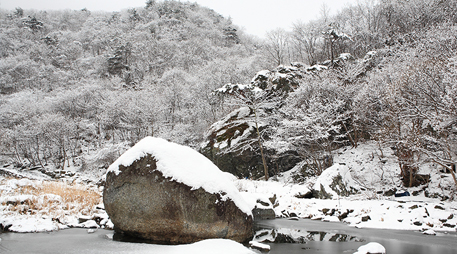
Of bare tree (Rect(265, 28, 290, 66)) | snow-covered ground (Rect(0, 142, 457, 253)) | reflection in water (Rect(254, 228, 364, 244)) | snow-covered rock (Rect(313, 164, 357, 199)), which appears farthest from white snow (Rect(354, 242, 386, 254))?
bare tree (Rect(265, 28, 290, 66))

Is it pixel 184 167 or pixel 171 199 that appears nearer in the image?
pixel 171 199

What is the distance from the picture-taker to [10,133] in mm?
26703

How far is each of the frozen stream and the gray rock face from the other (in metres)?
0.45

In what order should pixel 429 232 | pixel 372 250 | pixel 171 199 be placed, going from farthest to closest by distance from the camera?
pixel 429 232 < pixel 171 199 < pixel 372 250

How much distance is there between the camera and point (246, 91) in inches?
728

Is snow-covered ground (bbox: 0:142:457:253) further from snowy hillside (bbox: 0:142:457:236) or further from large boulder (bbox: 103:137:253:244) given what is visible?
large boulder (bbox: 103:137:253:244)

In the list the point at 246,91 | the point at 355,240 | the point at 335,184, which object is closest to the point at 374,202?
the point at 335,184

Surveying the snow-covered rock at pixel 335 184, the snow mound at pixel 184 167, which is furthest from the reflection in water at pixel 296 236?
the snow-covered rock at pixel 335 184

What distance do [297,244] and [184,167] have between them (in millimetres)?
3065

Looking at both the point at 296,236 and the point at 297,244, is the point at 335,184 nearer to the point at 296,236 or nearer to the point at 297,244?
the point at 296,236

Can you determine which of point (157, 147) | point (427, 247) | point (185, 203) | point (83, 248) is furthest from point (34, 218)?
point (427, 247)

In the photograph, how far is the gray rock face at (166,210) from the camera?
5129 mm

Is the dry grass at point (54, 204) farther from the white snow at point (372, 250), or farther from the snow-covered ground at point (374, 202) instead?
the white snow at point (372, 250)

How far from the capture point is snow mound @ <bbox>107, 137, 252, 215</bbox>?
529 centimetres
